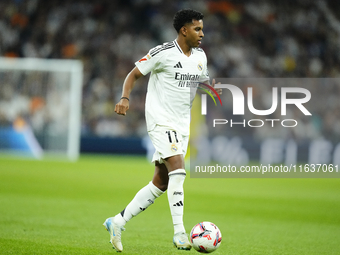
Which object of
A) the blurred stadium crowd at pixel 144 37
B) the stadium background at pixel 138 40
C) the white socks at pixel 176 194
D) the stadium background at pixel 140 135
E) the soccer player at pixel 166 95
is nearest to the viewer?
the white socks at pixel 176 194

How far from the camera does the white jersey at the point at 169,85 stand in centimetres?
504

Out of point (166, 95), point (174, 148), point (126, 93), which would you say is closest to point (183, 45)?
point (166, 95)

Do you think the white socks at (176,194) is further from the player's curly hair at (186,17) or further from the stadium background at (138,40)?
the stadium background at (138,40)

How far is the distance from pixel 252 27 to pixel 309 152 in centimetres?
748

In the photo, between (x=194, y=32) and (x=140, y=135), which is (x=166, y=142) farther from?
(x=140, y=135)

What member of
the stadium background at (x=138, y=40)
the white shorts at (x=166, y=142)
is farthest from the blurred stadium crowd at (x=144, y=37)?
the white shorts at (x=166, y=142)

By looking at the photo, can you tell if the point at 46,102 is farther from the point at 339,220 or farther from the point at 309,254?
the point at 309,254

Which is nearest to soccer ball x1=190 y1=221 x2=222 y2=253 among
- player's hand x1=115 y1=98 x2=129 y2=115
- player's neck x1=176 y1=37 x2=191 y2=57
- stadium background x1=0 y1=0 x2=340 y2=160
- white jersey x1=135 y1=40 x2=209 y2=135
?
white jersey x1=135 y1=40 x2=209 y2=135

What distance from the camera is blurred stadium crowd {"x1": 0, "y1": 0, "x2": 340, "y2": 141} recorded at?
21406mm

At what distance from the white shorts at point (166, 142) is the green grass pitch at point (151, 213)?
944 mm

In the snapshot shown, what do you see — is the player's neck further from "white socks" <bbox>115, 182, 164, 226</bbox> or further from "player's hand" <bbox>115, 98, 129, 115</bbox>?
"white socks" <bbox>115, 182, 164, 226</bbox>

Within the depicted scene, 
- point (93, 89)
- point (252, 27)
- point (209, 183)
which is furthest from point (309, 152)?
point (93, 89)

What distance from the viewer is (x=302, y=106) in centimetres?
1831

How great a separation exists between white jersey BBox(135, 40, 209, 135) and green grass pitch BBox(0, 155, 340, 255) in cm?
126
